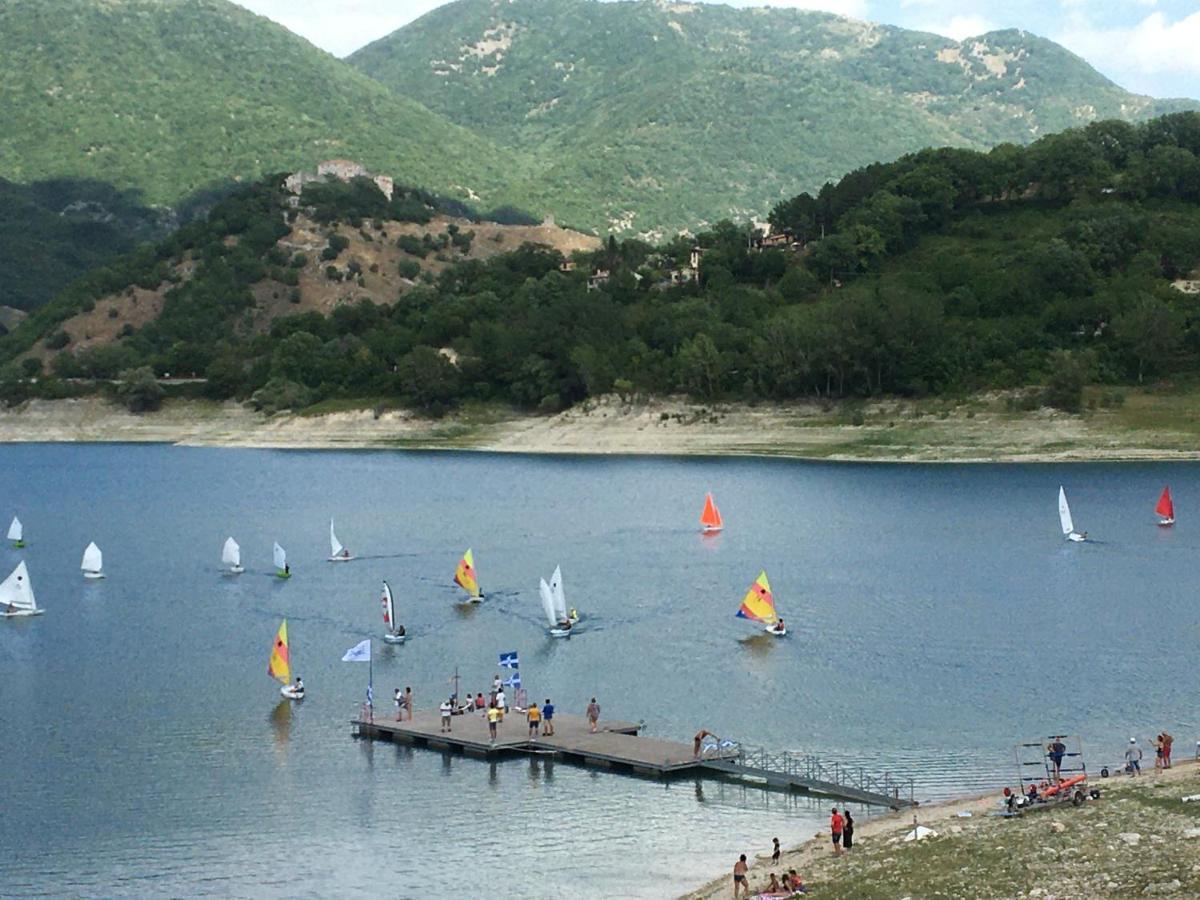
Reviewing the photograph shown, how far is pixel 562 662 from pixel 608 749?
1482 centimetres

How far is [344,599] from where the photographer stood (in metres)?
84.4

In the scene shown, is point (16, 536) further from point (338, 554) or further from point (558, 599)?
point (558, 599)

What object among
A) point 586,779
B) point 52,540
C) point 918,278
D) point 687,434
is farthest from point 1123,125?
point 586,779

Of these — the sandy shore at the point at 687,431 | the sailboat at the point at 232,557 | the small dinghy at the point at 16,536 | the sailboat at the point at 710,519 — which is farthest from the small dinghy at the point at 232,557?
the sandy shore at the point at 687,431

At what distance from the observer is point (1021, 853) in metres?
38.8

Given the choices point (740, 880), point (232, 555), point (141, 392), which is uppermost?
point (141, 392)

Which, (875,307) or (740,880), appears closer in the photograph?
(740,880)

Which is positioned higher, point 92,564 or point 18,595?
point 92,564

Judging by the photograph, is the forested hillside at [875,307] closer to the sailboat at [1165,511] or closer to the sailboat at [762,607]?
the sailboat at [1165,511]

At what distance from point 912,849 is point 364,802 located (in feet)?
51.4

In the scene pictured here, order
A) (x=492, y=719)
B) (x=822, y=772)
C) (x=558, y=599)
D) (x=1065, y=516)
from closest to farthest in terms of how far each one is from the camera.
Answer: (x=822, y=772), (x=492, y=719), (x=558, y=599), (x=1065, y=516)

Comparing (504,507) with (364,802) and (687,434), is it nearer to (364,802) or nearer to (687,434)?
(687,434)

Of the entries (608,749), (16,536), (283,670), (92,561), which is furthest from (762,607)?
(16,536)

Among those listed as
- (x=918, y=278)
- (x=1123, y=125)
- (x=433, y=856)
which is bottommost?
(x=433, y=856)
